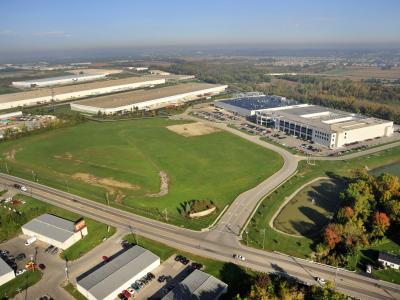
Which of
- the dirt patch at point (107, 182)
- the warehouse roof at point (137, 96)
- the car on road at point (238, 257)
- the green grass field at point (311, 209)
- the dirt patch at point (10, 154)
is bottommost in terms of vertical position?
the green grass field at point (311, 209)

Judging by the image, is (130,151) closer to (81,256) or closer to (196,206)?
(196,206)

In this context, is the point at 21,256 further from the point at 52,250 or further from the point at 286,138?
the point at 286,138

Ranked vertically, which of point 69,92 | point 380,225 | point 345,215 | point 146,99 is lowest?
point 380,225

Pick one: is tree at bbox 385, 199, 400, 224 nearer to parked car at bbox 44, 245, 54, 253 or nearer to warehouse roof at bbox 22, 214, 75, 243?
warehouse roof at bbox 22, 214, 75, 243

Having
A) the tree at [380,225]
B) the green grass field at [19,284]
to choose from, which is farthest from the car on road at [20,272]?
the tree at [380,225]

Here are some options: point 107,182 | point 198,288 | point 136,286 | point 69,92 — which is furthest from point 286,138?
point 69,92

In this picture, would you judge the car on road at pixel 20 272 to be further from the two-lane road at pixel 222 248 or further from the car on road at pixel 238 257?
the car on road at pixel 238 257
